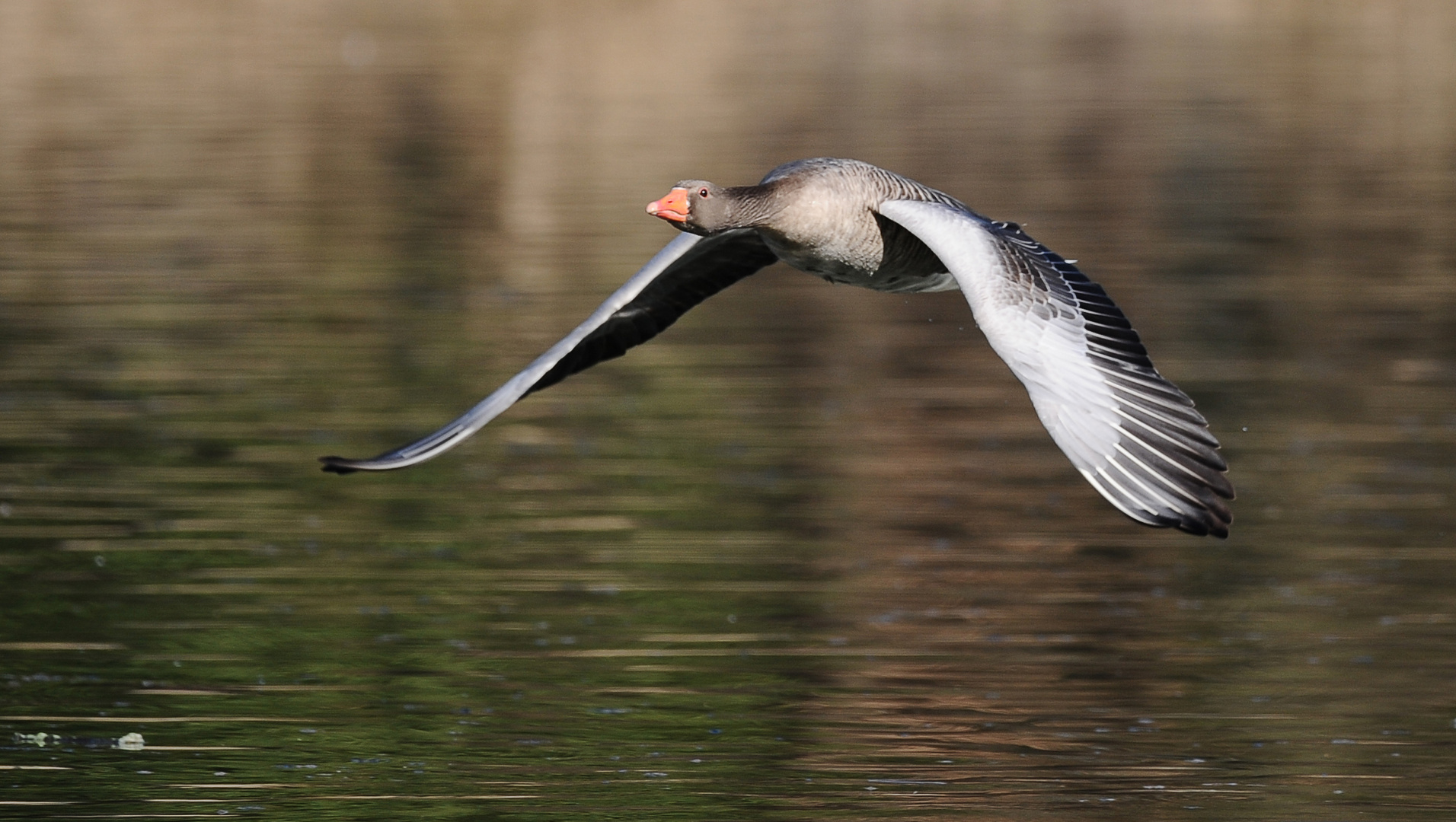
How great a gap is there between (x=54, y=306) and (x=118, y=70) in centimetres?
2575

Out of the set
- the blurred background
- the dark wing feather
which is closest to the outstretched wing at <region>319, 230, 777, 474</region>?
the dark wing feather

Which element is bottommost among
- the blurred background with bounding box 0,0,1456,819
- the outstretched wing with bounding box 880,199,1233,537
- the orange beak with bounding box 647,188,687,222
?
the blurred background with bounding box 0,0,1456,819

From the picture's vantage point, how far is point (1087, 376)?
988 centimetres

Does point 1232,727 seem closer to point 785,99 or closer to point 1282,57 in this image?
point 785,99

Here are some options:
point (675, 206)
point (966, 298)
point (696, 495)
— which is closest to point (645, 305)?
point (675, 206)

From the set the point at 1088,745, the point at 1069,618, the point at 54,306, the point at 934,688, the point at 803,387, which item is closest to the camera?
the point at 1088,745

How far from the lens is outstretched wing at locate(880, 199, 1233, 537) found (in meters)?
9.36

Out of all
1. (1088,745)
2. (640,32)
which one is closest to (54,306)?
(1088,745)

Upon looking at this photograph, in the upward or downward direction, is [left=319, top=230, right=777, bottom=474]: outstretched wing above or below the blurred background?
above

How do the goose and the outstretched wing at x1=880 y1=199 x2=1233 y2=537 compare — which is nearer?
the outstretched wing at x1=880 y1=199 x2=1233 y2=537

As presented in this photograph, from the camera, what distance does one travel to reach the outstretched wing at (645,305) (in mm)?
11422

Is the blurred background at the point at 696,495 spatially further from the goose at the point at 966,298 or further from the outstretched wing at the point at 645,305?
the goose at the point at 966,298

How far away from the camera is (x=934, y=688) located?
13.4 m

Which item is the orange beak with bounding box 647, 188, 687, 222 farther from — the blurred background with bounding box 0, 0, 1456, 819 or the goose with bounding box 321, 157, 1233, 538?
the blurred background with bounding box 0, 0, 1456, 819
